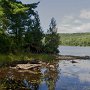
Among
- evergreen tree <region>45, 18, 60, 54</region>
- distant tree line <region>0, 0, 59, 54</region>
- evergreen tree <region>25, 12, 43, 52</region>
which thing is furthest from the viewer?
evergreen tree <region>45, 18, 60, 54</region>

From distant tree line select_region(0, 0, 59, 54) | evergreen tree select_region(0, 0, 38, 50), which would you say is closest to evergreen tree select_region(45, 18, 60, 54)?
distant tree line select_region(0, 0, 59, 54)

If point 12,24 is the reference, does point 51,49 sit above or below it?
below

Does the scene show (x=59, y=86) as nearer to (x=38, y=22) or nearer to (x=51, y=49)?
(x=38, y=22)

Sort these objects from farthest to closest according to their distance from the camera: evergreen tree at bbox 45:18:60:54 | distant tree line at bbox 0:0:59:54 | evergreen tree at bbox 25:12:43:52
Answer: evergreen tree at bbox 45:18:60:54 < evergreen tree at bbox 25:12:43:52 < distant tree line at bbox 0:0:59:54

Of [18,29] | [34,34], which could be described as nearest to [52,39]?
[34,34]

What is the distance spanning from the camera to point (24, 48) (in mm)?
81000

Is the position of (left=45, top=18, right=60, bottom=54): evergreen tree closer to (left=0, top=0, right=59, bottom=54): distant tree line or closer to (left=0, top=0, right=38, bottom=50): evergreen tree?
(left=0, top=0, right=59, bottom=54): distant tree line

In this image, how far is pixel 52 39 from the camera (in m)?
107

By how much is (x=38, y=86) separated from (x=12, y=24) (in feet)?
126

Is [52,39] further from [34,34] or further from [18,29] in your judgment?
[18,29]

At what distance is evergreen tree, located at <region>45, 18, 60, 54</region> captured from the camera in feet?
333

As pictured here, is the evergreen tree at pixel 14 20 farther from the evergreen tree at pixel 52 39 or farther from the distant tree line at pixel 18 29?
the evergreen tree at pixel 52 39

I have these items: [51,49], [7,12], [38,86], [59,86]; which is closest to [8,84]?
[38,86]

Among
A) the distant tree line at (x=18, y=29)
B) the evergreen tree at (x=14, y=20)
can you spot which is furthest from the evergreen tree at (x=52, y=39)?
the evergreen tree at (x=14, y=20)
